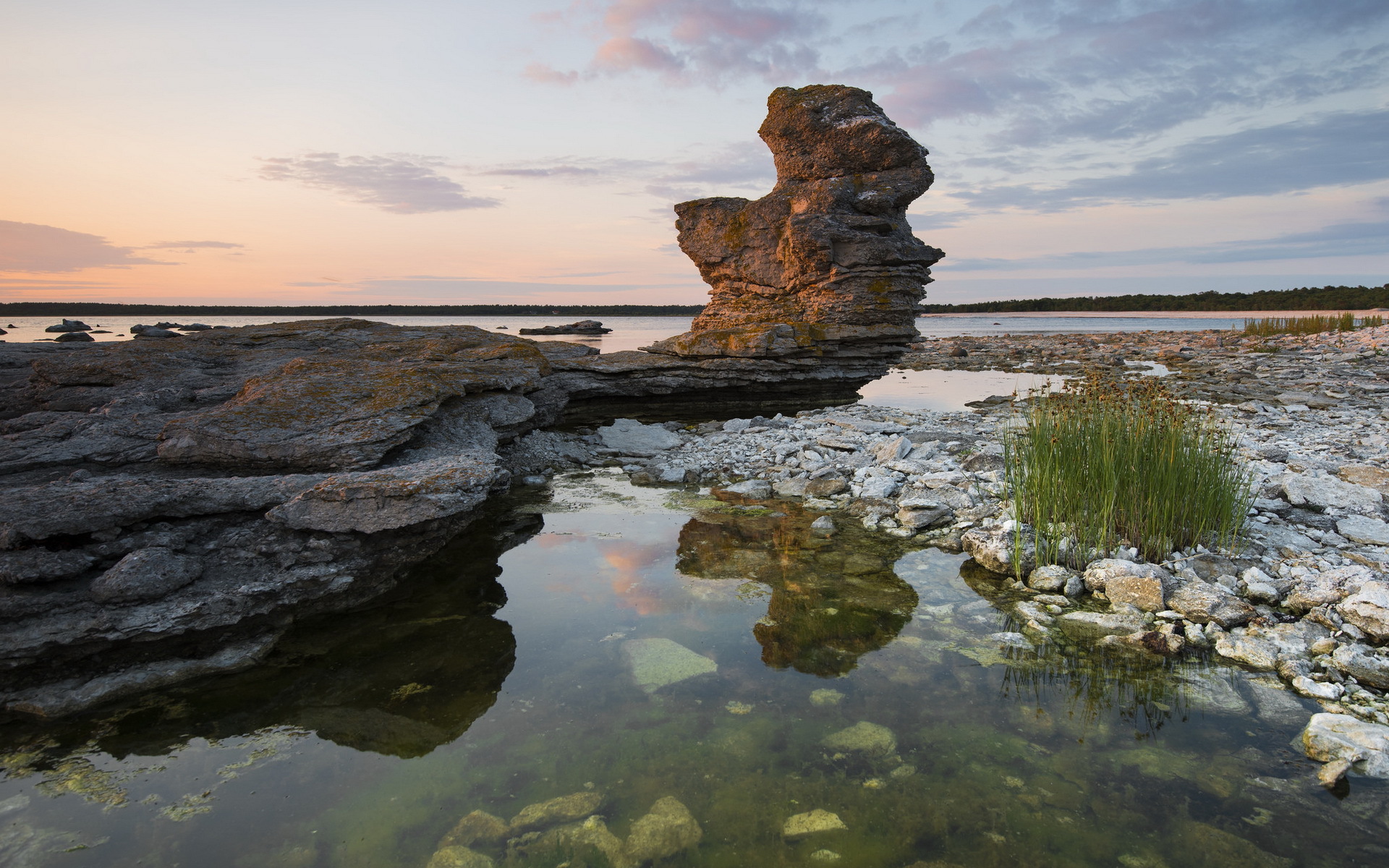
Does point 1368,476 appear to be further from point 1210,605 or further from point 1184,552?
point 1210,605

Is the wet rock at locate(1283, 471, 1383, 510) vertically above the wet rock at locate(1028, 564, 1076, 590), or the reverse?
the wet rock at locate(1283, 471, 1383, 510)

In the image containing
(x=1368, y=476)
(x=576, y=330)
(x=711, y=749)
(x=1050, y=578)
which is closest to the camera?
(x=711, y=749)

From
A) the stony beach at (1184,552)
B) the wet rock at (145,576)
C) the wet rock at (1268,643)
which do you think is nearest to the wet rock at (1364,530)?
the stony beach at (1184,552)

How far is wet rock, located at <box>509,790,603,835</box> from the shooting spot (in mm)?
3289

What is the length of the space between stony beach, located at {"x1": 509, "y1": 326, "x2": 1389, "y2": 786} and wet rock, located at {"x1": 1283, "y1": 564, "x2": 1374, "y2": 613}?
15 millimetres

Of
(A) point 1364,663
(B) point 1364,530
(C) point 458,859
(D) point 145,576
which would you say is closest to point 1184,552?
(B) point 1364,530

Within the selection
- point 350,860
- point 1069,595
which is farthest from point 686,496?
point 350,860

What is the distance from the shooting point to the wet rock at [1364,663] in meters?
4.27

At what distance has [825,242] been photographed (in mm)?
Answer: 14727

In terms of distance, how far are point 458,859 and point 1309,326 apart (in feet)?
157

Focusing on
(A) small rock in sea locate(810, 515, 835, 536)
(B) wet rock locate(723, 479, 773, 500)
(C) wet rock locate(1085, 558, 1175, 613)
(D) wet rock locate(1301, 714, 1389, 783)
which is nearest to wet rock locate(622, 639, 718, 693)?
(A) small rock in sea locate(810, 515, 835, 536)

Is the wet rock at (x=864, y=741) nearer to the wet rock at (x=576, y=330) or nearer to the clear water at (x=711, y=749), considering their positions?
the clear water at (x=711, y=749)

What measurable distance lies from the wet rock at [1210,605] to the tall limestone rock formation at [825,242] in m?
10.3

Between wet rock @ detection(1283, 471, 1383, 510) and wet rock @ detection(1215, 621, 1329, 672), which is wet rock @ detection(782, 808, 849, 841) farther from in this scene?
wet rock @ detection(1283, 471, 1383, 510)
